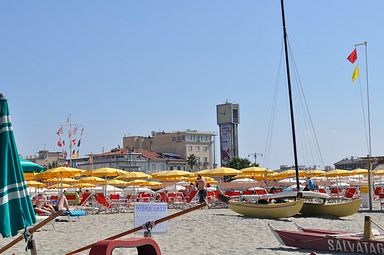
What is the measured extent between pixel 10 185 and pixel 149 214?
9.74ft

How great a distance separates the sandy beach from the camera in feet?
43.0

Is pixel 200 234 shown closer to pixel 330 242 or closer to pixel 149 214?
pixel 330 242

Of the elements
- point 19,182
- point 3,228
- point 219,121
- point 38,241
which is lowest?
point 38,241

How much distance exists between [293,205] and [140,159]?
10137cm

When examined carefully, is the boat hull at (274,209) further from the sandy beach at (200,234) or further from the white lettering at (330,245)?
the white lettering at (330,245)

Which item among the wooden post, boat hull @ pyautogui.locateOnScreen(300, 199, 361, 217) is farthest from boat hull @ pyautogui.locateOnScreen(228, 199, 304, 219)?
the wooden post

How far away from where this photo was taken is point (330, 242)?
12.9 metres

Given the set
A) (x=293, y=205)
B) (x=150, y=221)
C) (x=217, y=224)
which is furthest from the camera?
(x=293, y=205)

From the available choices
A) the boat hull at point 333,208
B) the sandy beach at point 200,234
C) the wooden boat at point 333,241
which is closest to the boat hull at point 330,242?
the wooden boat at point 333,241

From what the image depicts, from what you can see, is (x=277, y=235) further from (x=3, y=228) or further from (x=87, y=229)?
(x=3, y=228)

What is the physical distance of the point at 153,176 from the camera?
36.1 m

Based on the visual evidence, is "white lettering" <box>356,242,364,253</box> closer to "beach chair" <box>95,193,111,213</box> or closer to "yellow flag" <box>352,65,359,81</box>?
"beach chair" <box>95,193,111,213</box>

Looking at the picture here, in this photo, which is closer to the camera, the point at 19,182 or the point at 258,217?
the point at 19,182

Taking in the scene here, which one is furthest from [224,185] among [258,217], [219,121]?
[219,121]
